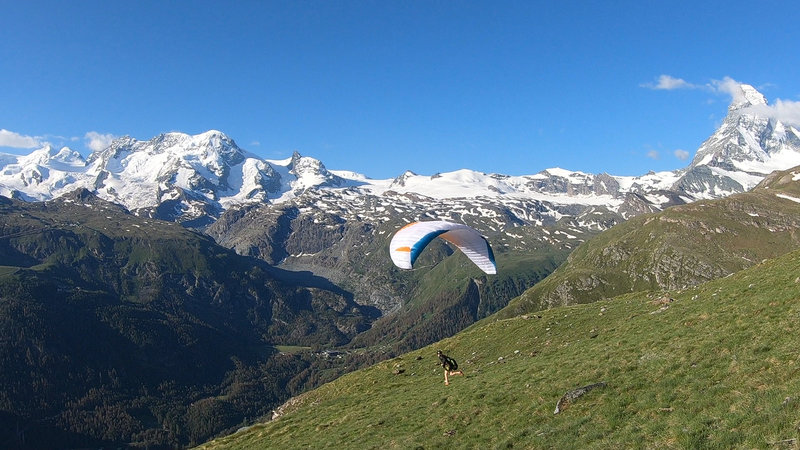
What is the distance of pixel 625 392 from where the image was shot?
23.2 meters

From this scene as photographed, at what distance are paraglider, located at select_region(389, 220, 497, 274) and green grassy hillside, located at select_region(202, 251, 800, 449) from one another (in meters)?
9.78

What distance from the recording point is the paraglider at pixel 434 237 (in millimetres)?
44250

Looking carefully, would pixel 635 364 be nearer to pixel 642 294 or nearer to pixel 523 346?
pixel 523 346

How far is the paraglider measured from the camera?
Result: 4425cm

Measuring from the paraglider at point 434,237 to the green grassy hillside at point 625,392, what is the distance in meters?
9.78

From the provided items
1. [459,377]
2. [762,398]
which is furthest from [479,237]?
[762,398]

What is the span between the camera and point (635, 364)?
26516 millimetres

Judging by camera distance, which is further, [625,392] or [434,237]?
[434,237]

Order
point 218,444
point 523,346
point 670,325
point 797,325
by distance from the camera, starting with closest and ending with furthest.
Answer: point 797,325
point 670,325
point 218,444
point 523,346

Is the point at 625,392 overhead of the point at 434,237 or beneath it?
beneath

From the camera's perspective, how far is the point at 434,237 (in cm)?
4638

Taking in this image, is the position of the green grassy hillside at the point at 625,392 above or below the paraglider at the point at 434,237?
below

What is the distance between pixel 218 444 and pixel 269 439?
8104mm

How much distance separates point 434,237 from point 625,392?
2523cm
